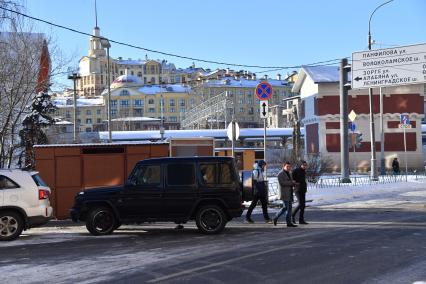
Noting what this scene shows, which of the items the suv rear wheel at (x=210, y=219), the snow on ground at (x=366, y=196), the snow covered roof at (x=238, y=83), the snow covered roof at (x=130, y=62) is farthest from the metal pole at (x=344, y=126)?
the snow covered roof at (x=130, y=62)

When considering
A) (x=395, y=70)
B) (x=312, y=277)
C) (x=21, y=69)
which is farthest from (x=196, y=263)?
(x=395, y=70)

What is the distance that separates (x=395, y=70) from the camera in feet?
87.0

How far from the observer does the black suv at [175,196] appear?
12672 mm

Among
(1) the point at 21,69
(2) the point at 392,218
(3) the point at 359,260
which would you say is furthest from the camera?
(1) the point at 21,69

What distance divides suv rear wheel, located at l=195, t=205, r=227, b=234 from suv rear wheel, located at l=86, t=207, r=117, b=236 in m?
2.11

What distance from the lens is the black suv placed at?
12672 mm

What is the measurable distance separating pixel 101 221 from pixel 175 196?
1.96 meters

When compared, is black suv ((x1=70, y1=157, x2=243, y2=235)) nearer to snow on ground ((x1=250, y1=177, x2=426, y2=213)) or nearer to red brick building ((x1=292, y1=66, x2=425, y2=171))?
snow on ground ((x1=250, y1=177, x2=426, y2=213))

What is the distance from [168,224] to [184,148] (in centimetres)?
346

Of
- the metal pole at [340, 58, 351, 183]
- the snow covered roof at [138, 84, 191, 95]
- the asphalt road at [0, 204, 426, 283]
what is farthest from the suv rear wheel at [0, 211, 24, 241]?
the snow covered roof at [138, 84, 191, 95]

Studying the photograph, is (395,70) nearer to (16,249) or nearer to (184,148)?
(184,148)

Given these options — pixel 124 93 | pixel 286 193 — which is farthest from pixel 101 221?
pixel 124 93

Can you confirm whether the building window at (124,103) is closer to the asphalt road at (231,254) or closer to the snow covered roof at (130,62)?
the snow covered roof at (130,62)

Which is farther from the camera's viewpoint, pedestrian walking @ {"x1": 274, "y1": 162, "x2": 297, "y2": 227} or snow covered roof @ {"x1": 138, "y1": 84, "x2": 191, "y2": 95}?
snow covered roof @ {"x1": 138, "y1": 84, "x2": 191, "y2": 95}
